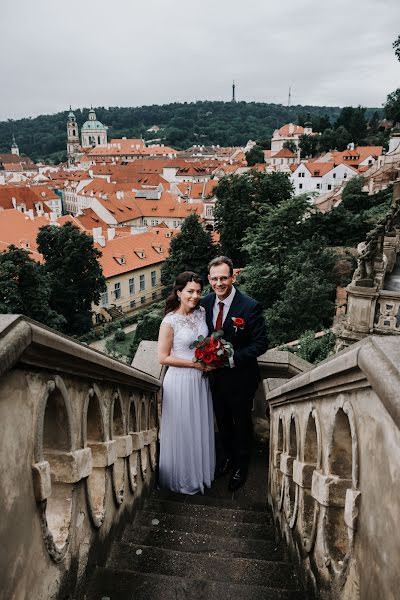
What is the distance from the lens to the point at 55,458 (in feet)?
8.13

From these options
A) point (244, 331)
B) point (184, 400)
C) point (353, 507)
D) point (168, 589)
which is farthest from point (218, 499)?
point (353, 507)

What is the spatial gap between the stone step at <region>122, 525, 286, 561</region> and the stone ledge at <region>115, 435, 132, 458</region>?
62 cm

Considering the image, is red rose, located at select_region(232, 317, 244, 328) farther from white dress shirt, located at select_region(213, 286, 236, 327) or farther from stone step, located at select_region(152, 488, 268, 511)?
stone step, located at select_region(152, 488, 268, 511)

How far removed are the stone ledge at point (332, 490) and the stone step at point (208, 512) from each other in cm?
217

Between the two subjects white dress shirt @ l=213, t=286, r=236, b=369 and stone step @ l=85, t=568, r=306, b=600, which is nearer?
stone step @ l=85, t=568, r=306, b=600

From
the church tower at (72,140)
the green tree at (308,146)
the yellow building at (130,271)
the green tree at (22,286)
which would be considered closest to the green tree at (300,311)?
the green tree at (22,286)

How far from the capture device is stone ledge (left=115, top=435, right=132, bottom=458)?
3635 mm

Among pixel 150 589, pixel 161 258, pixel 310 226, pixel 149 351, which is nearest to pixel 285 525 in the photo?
pixel 150 589

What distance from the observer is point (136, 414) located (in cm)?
439

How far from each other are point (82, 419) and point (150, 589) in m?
1.15

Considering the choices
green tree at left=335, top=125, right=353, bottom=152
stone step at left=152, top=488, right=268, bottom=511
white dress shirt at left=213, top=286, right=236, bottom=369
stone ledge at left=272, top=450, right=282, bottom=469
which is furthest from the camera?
green tree at left=335, top=125, right=353, bottom=152

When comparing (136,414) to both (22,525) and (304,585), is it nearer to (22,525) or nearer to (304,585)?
(304,585)

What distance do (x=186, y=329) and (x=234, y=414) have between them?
108 cm

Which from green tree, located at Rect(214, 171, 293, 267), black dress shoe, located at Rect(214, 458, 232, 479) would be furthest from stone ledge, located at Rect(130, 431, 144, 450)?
green tree, located at Rect(214, 171, 293, 267)
